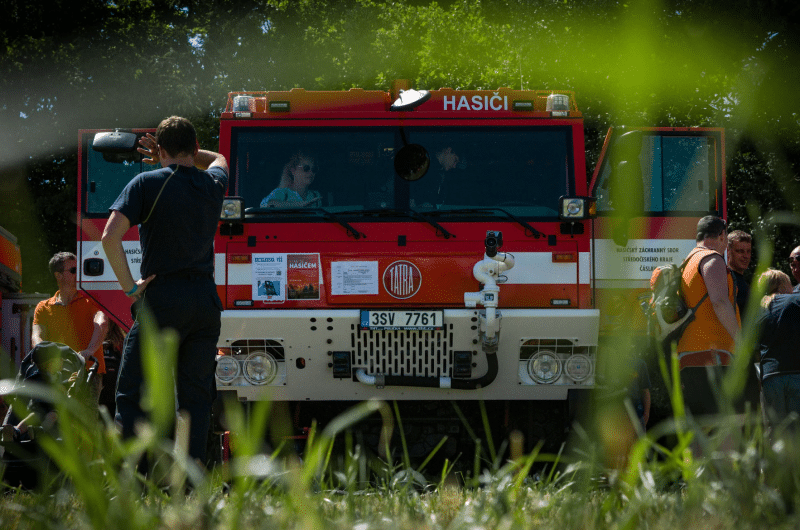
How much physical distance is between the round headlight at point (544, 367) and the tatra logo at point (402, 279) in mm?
895

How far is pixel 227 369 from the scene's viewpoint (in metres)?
6.05

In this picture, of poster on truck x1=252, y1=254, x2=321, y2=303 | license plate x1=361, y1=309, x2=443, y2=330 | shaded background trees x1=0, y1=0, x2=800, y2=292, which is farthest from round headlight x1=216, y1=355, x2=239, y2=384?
shaded background trees x1=0, y1=0, x2=800, y2=292

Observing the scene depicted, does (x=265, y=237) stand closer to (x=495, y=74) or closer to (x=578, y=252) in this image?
(x=578, y=252)

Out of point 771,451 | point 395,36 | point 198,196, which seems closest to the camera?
point 771,451

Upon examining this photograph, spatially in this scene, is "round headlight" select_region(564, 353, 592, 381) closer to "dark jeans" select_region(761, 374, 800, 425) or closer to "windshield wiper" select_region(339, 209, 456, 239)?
"dark jeans" select_region(761, 374, 800, 425)

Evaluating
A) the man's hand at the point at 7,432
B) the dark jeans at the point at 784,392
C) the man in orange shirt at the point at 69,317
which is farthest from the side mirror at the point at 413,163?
the man's hand at the point at 7,432

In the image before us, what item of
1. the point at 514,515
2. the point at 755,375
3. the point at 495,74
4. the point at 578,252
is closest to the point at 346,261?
the point at 578,252

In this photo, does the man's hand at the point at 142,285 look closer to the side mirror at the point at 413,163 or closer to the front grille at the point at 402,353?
the front grille at the point at 402,353

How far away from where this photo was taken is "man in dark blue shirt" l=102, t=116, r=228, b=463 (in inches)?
176

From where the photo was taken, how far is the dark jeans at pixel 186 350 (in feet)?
14.5

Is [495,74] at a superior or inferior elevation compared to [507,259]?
superior

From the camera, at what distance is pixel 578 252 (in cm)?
625

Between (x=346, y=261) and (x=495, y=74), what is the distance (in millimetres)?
15403

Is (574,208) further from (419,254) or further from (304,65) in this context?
(304,65)
